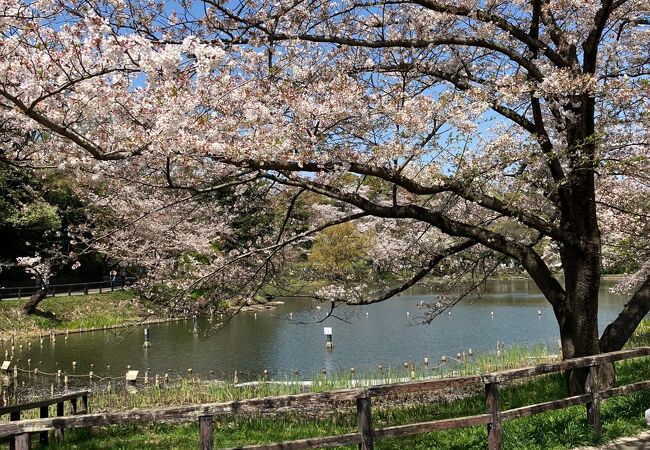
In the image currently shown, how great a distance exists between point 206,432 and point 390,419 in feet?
14.0

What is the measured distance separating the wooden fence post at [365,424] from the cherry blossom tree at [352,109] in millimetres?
2422

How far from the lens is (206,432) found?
4355 mm

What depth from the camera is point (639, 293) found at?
27.1 feet

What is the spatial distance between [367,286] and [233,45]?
16.7 feet

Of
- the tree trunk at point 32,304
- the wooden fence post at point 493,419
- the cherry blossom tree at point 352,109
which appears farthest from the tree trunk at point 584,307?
the tree trunk at point 32,304

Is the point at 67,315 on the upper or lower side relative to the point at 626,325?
lower

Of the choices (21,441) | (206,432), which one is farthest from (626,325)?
(21,441)

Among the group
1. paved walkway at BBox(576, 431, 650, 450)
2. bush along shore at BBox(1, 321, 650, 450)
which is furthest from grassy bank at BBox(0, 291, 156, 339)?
paved walkway at BBox(576, 431, 650, 450)

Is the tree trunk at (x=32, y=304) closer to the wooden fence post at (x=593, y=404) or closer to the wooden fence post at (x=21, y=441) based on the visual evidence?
the wooden fence post at (x=21, y=441)

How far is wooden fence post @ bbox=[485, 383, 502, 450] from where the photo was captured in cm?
Answer: 499

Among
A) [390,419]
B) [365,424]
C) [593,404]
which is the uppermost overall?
[365,424]

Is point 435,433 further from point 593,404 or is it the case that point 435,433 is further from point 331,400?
point 331,400

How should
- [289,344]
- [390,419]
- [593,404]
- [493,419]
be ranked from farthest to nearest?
[289,344] → [390,419] → [593,404] → [493,419]

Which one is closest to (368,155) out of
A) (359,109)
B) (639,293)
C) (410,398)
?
(359,109)
